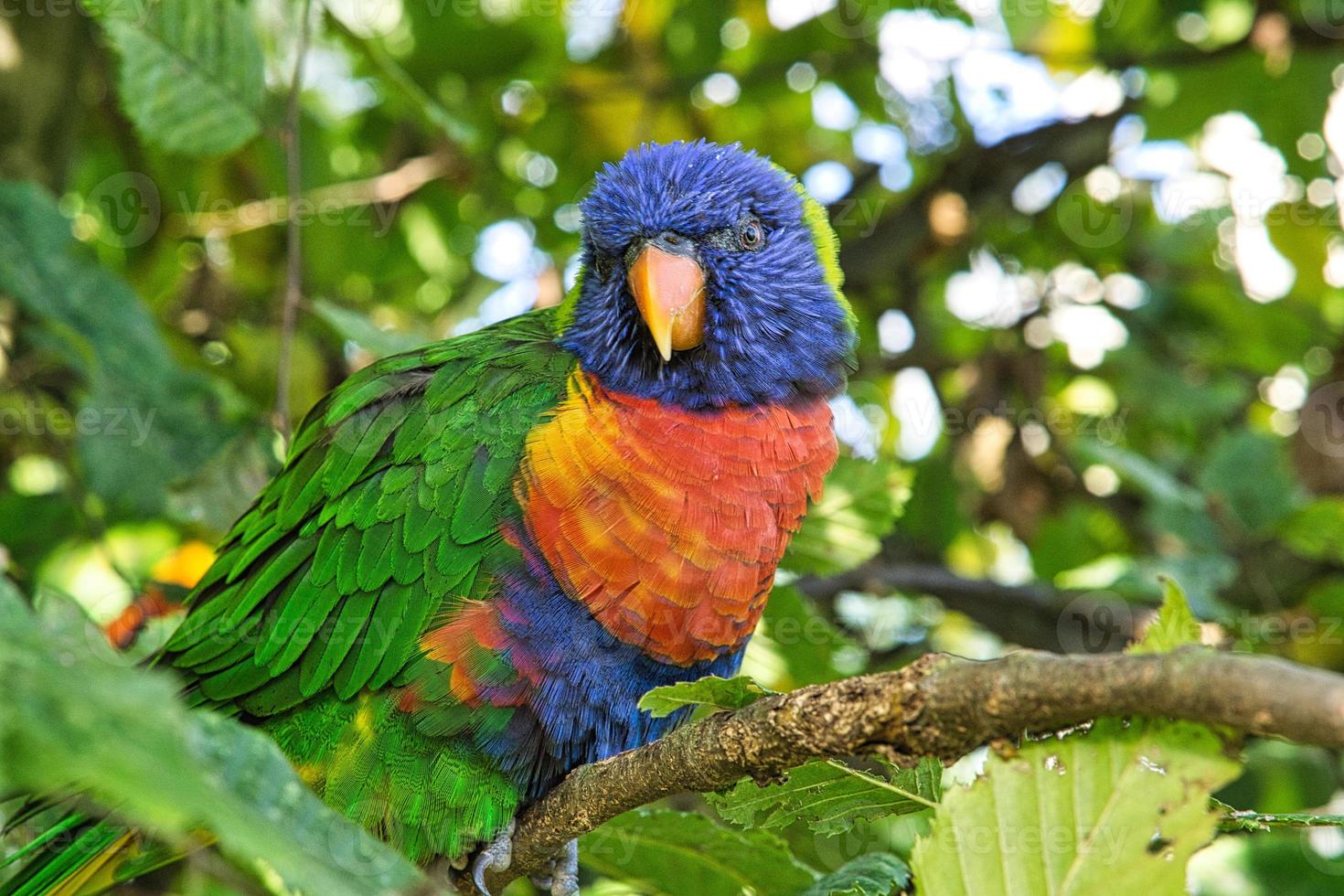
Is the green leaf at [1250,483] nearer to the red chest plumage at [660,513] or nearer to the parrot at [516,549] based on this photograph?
the parrot at [516,549]

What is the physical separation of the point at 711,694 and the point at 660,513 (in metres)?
1.07

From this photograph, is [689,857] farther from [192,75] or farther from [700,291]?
[192,75]

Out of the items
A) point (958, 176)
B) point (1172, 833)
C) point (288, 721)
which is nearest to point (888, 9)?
point (958, 176)

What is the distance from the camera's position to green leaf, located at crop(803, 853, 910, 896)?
2379mm

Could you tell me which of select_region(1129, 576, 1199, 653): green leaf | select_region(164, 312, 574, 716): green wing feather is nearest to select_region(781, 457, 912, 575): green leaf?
select_region(164, 312, 574, 716): green wing feather

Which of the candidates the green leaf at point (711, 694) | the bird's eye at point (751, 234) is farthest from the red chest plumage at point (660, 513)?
the green leaf at point (711, 694)

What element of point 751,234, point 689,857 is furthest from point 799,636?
point 751,234

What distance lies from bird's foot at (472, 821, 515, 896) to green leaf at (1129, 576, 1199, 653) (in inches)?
75.0

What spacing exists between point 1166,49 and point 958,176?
976mm

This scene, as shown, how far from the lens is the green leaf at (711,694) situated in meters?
1.88

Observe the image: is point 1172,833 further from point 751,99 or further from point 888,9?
point 751,99

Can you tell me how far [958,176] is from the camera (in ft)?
16.6

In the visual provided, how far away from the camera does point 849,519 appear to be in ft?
12.1

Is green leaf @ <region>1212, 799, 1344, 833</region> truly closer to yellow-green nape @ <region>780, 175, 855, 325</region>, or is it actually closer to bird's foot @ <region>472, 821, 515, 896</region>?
bird's foot @ <region>472, 821, 515, 896</region>
